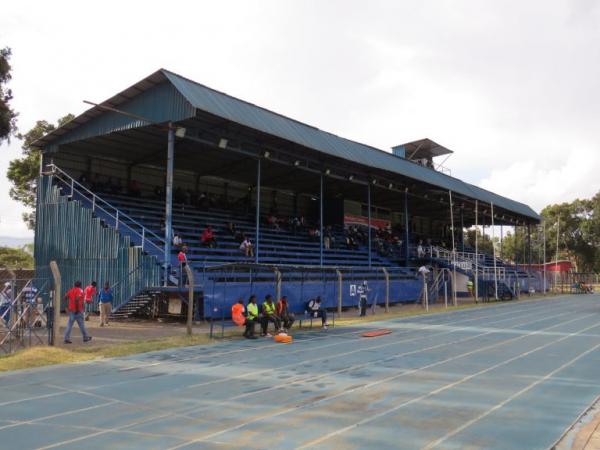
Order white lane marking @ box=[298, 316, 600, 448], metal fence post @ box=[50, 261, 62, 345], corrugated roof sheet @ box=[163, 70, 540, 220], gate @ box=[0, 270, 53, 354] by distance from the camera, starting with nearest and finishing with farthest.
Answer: white lane marking @ box=[298, 316, 600, 448]
gate @ box=[0, 270, 53, 354]
metal fence post @ box=[50, 261, 62, 345]
corrugated roof sheet @ box=[163, 70, 540, 220]

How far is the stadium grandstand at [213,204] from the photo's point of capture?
69.6ft

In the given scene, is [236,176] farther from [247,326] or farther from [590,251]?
[590,251]

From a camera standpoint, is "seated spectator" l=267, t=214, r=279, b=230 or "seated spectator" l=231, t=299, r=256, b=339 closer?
"seated spectator" l=231, t=299, r=256, b=339

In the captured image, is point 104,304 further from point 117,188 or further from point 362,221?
point 362,221

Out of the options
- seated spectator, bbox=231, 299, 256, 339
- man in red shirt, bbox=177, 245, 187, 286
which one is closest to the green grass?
seated spectator, bbox=231, 299, 256, 339

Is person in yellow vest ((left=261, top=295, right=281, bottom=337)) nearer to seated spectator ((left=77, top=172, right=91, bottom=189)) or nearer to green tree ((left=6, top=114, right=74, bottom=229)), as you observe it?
seated spectator ((left=77, top=172, right=91, bottom=189))

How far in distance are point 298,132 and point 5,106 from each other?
16007mm

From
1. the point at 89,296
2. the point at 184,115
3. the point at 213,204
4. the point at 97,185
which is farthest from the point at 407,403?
the point at 213,204

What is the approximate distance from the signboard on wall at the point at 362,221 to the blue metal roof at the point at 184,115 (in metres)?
10.3

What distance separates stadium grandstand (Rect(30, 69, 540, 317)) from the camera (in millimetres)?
21219

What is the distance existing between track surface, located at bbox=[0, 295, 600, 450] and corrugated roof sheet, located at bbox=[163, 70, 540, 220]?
10.7 metres

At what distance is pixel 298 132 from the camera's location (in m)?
26.9

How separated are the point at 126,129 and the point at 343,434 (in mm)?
19135

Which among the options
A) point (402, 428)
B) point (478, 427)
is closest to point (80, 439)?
point (402, 428)
